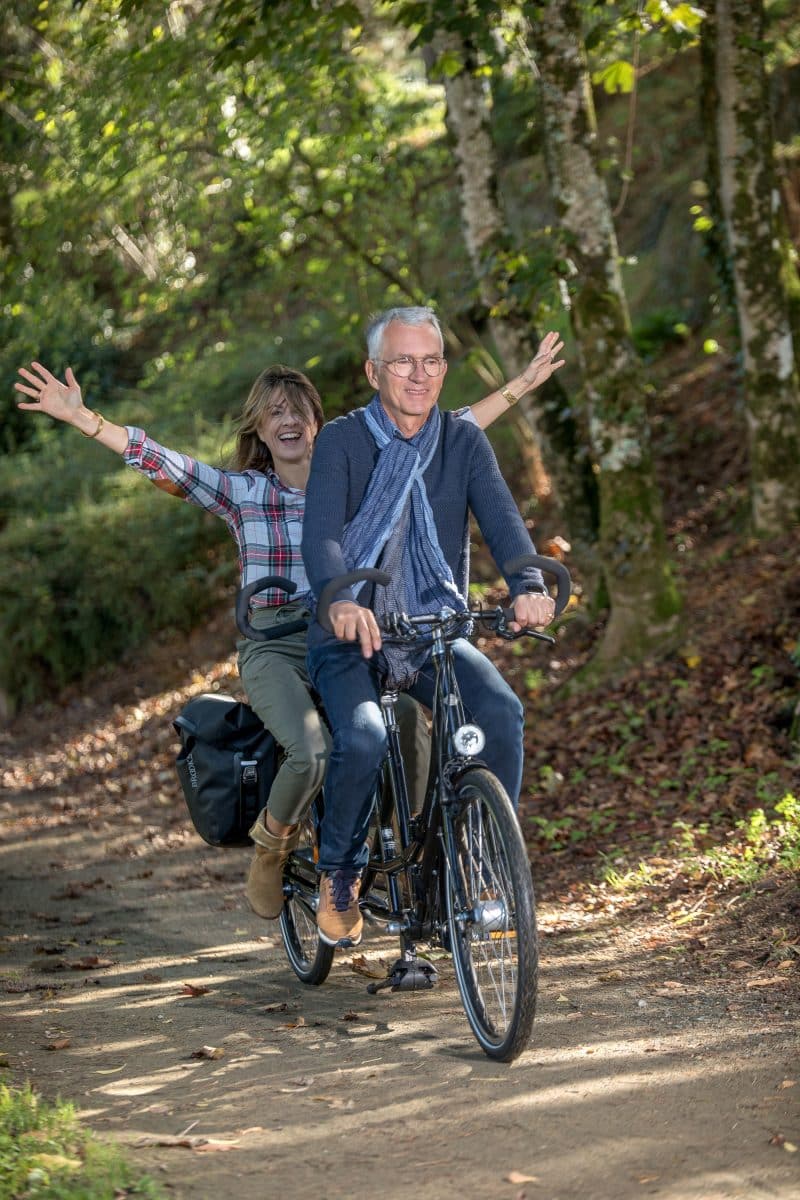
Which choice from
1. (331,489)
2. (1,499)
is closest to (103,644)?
(1,499)

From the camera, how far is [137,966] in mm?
6508

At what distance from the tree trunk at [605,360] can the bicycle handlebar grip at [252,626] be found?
178 inches

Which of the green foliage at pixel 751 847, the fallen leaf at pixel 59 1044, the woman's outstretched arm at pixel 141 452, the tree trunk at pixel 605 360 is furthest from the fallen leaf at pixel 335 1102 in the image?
the tree trunk at pixel 605 360

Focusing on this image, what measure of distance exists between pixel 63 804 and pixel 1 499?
33.8 ft

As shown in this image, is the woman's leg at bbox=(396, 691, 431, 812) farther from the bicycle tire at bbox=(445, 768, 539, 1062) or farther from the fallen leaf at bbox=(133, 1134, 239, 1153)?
the fallen leaf at bbox=(133, 1134, 239, 1153)

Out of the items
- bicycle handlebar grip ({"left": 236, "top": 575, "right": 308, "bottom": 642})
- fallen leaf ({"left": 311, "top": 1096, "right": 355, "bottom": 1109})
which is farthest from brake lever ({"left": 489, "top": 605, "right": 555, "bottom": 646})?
fallen leaf ({"left": 311, "top": 1096, "right": 355, "bottom": 1109})

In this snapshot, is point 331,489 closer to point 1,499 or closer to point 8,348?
point 8,348

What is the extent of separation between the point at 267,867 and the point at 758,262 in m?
6.62

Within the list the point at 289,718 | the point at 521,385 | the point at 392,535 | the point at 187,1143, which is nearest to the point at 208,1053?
the point at 187,1143

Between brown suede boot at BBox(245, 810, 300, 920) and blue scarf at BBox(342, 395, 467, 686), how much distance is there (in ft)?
3.52

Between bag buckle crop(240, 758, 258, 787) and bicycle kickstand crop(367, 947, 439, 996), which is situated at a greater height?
bag buckle crop(240, 758, 258, 787)

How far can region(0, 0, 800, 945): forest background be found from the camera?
8.74 m

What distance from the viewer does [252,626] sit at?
5840mm

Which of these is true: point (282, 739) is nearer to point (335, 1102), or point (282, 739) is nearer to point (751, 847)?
point (335, 1102)
